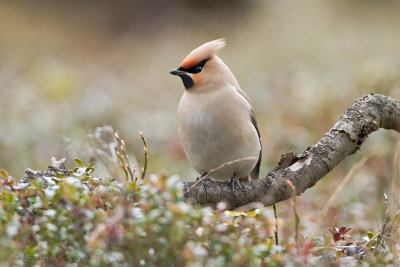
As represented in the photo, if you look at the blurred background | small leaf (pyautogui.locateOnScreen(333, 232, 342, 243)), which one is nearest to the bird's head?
the blurred background

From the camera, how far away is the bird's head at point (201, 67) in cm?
489

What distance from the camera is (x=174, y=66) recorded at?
44.1 ft

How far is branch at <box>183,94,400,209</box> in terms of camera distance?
13.7 feet

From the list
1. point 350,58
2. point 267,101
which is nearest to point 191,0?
point 350,58

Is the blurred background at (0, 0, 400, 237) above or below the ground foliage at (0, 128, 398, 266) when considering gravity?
above

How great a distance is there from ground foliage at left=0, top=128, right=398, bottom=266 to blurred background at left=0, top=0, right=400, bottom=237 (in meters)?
1.30

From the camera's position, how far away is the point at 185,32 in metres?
17.4

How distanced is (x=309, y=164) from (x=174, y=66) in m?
9.44

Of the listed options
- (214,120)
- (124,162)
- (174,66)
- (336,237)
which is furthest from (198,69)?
(174,66)

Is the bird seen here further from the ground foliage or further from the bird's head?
the ground foliage

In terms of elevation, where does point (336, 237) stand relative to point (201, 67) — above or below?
below

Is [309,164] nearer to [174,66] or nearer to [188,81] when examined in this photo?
[188,81]

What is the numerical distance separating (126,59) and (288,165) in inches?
456

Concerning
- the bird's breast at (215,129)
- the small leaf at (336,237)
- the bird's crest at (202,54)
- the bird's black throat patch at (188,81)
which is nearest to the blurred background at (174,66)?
the small leaf at (336,237)
